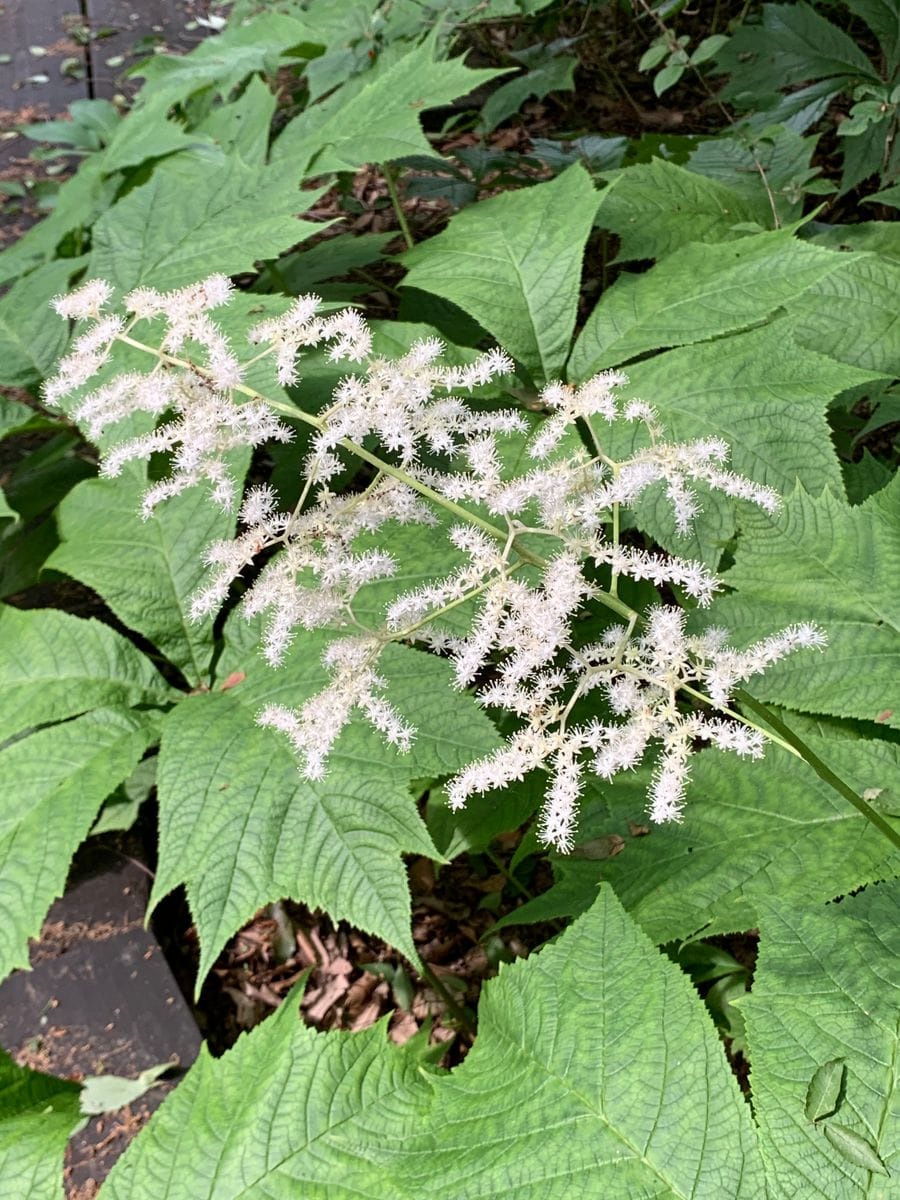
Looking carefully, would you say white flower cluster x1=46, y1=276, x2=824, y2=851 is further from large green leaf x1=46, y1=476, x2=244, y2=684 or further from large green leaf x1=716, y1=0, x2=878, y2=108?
large green leaf x1=716, y1=0, x2=878, y2=108

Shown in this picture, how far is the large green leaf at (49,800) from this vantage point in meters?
1.59

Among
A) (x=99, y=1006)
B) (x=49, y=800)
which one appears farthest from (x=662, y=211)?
(x=99, y=1006)

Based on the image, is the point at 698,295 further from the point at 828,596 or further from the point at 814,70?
the point at 814,70

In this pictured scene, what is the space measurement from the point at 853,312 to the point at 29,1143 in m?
1.88

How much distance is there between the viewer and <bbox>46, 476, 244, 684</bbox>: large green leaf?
1.93 meters

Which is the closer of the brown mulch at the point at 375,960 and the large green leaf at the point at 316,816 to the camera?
the large green leaf at the point at 316,816

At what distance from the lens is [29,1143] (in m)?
1.32

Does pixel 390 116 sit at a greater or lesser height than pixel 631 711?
greater

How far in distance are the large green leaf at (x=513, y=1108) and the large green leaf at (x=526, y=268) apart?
1124 mm

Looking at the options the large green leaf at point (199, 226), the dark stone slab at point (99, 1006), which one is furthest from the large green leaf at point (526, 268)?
the dark stone slab at point (99, 1006)

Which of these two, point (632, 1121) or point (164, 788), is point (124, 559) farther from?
point (632, 1121)

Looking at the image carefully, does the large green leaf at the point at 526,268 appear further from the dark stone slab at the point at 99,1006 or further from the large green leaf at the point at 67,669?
the dark stone slab at the point at 99,1006

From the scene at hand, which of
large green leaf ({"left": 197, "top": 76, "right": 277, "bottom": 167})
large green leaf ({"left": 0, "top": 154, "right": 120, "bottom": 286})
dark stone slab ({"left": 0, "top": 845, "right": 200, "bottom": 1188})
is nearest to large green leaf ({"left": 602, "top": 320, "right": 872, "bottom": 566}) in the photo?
large green leaf ({"left": 197, "top": 76, "right": 277, "bottom": 167})

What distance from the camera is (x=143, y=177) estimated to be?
2.78m
